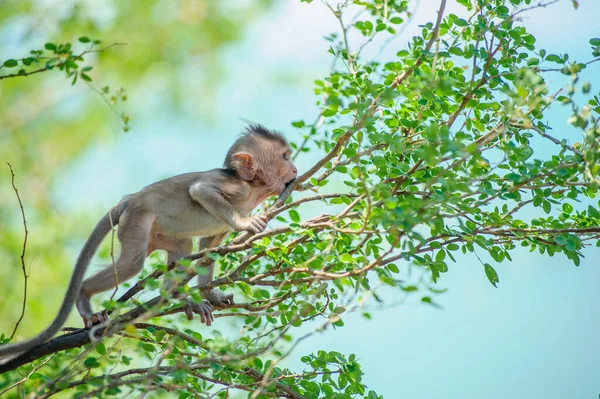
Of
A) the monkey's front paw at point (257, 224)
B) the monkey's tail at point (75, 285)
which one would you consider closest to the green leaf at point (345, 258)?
the monkey's front paw at point (257, 224)

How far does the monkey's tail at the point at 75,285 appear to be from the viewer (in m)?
3.75

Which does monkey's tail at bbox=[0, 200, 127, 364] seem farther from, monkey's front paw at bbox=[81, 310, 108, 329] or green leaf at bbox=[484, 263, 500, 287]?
green leaf at bbox=[484, 263, 500, 287]

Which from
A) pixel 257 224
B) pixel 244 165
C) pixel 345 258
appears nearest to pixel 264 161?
pixel 244 165

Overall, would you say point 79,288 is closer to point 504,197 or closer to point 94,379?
point 94,379

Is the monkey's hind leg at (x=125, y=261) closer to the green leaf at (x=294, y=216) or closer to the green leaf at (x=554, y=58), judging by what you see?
the green leaf at (x=294, y=216)

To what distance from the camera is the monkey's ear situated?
16.9ft

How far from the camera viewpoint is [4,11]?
32.4 feet

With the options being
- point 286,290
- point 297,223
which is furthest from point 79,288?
point 297,223

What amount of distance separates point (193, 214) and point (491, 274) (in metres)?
2.18

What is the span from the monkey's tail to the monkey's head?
34.2 inches

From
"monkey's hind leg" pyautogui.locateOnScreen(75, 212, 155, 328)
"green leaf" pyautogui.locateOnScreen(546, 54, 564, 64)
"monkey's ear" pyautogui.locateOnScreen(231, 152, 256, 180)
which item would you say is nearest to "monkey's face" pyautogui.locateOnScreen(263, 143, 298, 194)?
"monkey's ear" pyautogui.locateOnScreen(231, 152, 256, 180)

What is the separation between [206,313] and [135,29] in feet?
23.8

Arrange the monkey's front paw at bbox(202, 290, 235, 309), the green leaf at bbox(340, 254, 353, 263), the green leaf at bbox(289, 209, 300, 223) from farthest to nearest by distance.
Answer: the monkey's front paw at bbox(202, 290, 235, 309)
the green leaf at bbox(289, 209, 300, 223)
the green leaf at bbox(340, 254, 353, 263)

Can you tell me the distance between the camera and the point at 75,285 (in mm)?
4164
